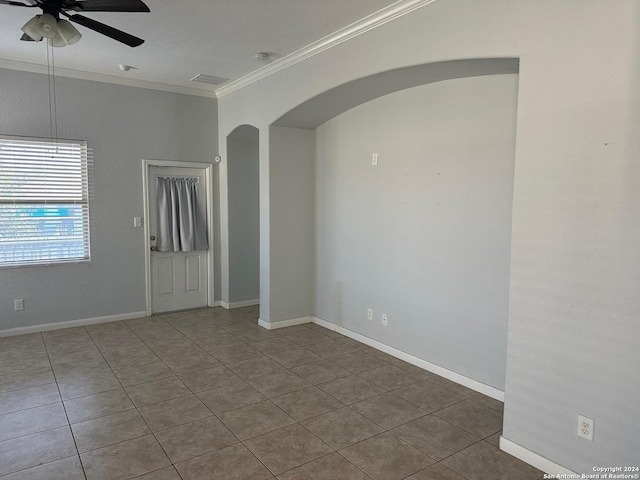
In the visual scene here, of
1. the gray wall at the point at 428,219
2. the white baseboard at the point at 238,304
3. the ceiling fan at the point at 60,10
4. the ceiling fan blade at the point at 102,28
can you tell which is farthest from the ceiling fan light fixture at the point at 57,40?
the white baseboard at the point at 238,304

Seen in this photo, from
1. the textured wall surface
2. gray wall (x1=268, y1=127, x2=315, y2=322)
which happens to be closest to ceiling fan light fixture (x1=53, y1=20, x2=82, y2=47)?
the textured wall surface

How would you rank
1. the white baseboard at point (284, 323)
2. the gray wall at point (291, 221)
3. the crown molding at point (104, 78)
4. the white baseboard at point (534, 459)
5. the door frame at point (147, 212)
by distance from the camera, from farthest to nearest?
the door frame at point (147, 212)
the white baseboard at point (284, 323)
the gray wall at point (291, 221)
the crown molding at point (104, 78)
the white baseboard at point (534, 459)

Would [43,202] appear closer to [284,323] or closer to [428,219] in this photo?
[284,323]

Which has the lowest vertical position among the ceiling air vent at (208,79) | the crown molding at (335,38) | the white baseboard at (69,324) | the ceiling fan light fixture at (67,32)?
the white baseboard at (69,324)

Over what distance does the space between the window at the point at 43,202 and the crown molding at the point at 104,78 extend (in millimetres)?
729

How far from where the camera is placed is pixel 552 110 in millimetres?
2318

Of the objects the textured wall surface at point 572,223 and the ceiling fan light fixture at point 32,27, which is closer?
the textured wall surface at point 572,223

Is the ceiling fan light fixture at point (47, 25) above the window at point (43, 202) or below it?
above

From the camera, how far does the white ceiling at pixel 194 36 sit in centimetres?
328

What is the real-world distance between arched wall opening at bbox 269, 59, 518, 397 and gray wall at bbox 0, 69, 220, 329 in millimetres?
1567

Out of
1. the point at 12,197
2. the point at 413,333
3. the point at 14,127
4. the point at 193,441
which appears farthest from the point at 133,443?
the point at 14,127

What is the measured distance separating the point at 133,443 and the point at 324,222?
3.01m

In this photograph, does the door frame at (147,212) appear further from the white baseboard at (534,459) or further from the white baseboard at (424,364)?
the white baseboard at (534,459)

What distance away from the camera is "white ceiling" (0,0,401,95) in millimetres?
3277
